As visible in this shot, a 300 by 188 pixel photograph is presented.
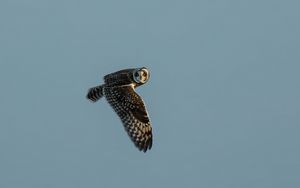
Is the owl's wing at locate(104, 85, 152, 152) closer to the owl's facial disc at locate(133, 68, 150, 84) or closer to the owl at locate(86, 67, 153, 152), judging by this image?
the owl at locate(86, 67, 153, 152)

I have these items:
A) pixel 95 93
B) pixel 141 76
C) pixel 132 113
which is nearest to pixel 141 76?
pixel 141 76

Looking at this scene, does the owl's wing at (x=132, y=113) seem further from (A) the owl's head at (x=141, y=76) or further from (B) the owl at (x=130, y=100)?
(A) the owl's head at (x=141, y=76)

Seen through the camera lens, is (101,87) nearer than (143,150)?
No

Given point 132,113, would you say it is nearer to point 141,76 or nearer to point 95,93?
point 141,76

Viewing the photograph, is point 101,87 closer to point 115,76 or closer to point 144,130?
point 115,76

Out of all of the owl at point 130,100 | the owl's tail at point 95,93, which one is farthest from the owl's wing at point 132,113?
the owl's tail at point 95,93

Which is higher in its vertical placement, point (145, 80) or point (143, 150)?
point (145, 80)

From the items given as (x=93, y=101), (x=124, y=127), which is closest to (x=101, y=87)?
(x=93, y=101)
